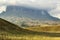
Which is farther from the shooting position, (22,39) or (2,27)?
(2,27)

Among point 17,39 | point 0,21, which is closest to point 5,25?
point 0,21

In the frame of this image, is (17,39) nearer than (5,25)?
Yes

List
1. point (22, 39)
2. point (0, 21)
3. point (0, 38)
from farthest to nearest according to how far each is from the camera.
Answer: point (0, 21)
point (22, 39)
point (0, 38)

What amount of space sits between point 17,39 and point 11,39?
1.89m

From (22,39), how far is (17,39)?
1281mm

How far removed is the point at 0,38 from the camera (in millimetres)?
53531

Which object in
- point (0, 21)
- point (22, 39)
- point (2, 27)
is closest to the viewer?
point (22, 39)

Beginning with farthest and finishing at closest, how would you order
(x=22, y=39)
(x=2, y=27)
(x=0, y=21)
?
(x=0, y=21)
(x=2, y=27)
(x=22, y=39)

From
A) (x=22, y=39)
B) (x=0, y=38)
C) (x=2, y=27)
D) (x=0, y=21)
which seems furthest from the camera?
(x=0, y=21)

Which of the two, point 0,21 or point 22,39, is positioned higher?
point 0,21

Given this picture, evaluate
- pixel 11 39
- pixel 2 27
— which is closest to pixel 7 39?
pixel 11 39

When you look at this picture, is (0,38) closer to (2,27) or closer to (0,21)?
(2,27)

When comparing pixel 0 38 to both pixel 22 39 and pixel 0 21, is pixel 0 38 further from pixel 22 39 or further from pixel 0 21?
pixel 0 21

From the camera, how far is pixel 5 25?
256 ft
